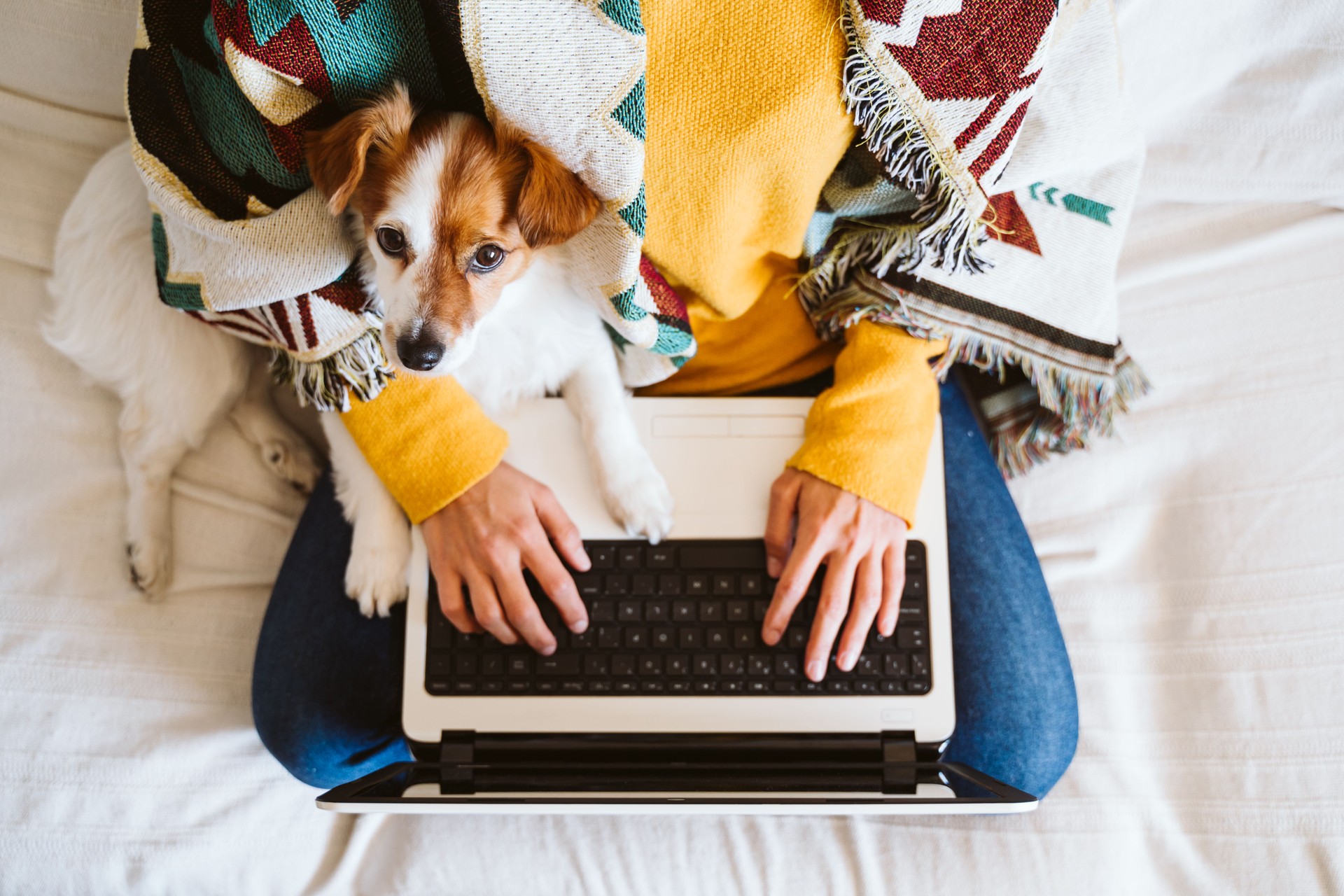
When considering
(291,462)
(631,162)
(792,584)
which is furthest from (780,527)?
(291,462)

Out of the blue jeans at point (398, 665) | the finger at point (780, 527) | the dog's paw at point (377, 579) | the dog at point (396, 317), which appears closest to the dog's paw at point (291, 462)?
the dog at point (396, 317)

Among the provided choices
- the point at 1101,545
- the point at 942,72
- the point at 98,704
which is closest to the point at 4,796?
the point at 98,704

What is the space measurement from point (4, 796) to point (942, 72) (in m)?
1.47

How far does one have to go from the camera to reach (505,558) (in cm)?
106

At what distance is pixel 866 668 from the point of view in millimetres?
1073

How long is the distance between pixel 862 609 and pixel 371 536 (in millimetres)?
638

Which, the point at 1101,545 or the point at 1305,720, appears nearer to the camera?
the point at 1305,720

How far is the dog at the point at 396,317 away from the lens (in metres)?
0.86

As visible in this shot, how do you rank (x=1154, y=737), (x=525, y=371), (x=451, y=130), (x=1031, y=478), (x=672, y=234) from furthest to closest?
1. (x=1031, y=478)
2. (x=1154, y=737)
3. (x=525, y=371)
4. (x=672, y=234)
5. (x=451, y=130)

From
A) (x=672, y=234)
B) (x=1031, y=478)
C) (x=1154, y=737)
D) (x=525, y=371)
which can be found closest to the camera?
(x=672, y=234)

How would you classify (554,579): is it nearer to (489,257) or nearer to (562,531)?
(562,531)

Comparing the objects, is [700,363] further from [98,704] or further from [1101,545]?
[98,704]

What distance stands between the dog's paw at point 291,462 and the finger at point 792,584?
76cm

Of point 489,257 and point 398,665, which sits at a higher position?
point 489,257
